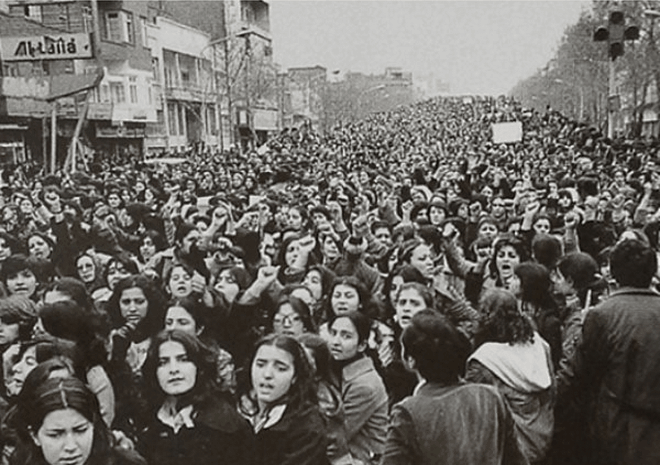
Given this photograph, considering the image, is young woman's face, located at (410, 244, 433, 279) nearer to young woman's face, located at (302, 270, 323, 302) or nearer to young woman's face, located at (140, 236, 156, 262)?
young woman's face, located at (302, 270, 323, 302)

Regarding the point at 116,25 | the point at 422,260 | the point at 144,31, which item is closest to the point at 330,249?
the point at 422,260

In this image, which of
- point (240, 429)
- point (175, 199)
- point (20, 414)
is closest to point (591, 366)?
point (240, 429)

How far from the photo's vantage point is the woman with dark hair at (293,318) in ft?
16.1

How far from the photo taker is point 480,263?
6.99 metres

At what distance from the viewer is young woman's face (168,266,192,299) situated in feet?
19.8

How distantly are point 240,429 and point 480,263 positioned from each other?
3836mm

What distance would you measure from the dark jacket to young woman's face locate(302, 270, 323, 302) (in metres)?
2.84

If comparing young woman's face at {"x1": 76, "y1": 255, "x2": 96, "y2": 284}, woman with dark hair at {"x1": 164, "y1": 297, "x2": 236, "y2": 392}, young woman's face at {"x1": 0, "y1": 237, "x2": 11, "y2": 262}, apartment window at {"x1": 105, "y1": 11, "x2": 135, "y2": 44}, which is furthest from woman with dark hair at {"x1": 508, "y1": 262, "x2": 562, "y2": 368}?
apartment window at {"x1": 105, "y1": 11, "x2": 135, "y2": 44}

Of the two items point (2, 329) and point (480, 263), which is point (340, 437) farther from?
point (480, 263)

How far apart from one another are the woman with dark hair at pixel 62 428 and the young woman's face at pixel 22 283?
→ 316 cm

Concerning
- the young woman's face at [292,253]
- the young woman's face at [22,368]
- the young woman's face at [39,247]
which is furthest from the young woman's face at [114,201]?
the young woman's face at [22,368]

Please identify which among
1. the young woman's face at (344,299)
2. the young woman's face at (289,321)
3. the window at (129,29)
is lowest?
the young woman's face at (289,321)

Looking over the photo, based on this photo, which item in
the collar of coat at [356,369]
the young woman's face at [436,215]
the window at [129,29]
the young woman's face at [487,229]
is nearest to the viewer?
the collar of coat at [356,369]

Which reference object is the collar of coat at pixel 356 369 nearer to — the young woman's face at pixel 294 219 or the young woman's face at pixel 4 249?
the young woman's face at pixel 4 249
